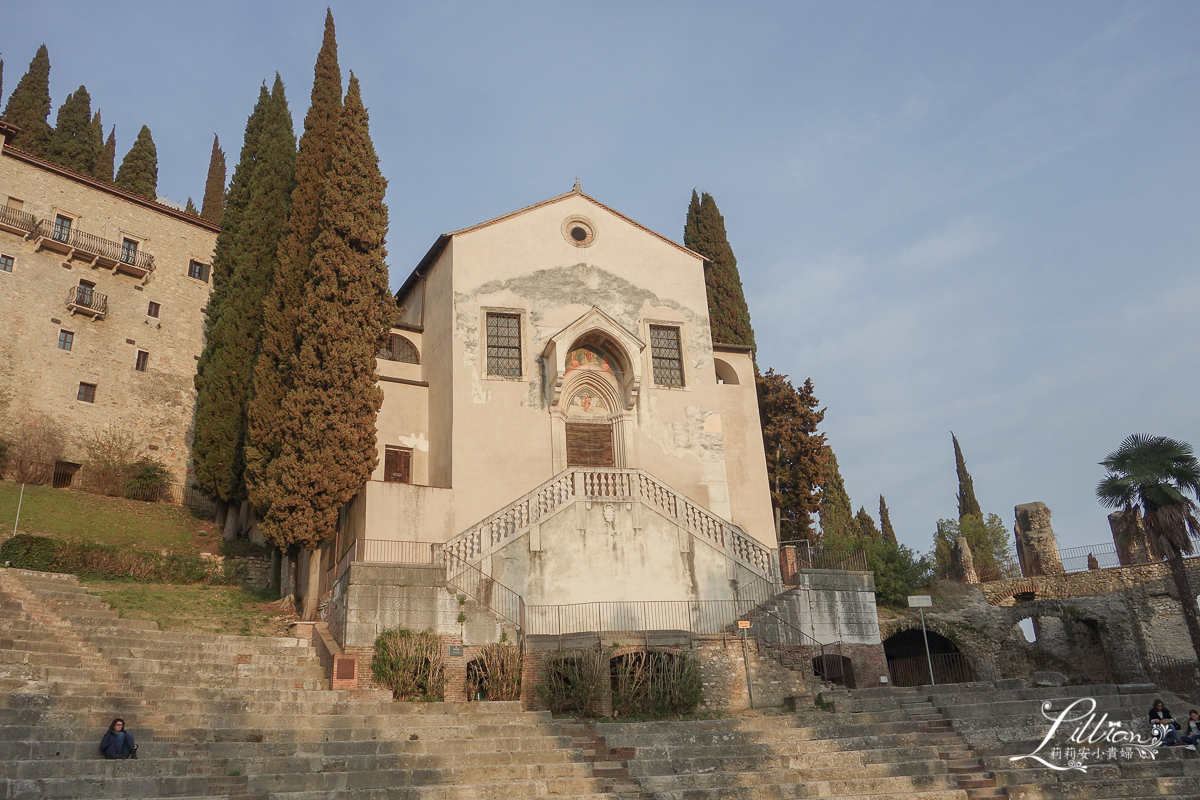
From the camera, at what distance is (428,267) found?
91.1 ft

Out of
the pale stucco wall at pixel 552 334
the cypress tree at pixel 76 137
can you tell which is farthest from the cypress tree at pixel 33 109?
the pale stucco wall at pixel 552 334

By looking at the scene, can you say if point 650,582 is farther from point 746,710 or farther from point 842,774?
point 842,774

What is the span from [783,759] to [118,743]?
32.6 ft

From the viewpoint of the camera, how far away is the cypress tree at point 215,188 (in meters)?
47.4

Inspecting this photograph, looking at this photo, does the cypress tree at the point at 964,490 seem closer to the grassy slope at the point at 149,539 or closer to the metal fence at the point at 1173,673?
the metal fence at the point at 1173,673

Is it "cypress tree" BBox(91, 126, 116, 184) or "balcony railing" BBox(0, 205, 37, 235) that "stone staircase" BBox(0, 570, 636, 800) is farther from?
"cypress tree" BBox(91, 126, 116, 184)

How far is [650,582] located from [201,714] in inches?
403

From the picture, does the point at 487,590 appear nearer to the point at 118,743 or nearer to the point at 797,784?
the point at 797,784

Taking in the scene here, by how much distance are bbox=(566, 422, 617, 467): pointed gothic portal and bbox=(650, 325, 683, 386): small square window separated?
238 centimetres

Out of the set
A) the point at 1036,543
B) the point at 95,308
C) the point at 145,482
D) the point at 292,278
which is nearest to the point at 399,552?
the point at 292,278

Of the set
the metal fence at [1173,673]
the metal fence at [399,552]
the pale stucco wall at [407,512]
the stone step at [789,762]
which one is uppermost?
the pale stucco wall at [407,512]

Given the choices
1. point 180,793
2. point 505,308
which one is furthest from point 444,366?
point 180,793

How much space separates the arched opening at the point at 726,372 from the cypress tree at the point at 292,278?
12.9 meters

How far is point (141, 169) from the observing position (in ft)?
146
